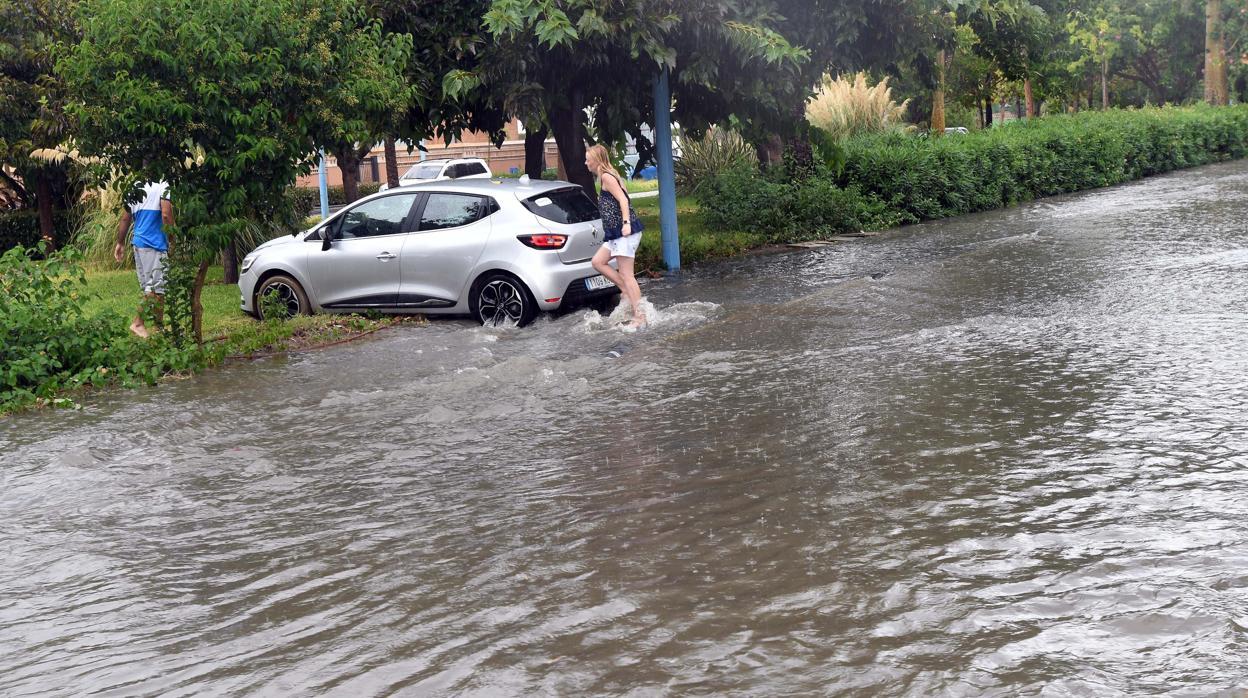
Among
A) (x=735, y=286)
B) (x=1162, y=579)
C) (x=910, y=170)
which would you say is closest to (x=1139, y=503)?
(x=1162, y=579)

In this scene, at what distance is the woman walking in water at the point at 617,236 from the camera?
12031mm

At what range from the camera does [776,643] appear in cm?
440

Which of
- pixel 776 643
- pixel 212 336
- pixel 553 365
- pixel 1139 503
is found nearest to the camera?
pixel 776 643

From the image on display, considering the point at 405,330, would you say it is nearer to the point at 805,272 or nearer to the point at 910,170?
the point at 805,272

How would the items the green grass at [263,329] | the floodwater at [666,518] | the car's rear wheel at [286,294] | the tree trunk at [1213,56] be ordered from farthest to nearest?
A: the tree trunk at [1213,56] → the car's rear wheel at [286,294] → the green grass at [263,329] → the floodwater at [666,518]

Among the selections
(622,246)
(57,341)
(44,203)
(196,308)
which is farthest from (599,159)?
(44,203)

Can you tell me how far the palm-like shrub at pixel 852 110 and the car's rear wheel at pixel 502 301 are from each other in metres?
18.7

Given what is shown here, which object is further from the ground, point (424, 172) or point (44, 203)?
point (424, 172)

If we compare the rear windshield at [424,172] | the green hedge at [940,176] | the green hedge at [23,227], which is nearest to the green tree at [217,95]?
the green hedge at [940,176]

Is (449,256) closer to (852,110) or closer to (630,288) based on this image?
(630,288)

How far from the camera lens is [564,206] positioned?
12.7 metres

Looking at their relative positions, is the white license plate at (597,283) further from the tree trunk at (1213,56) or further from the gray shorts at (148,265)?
the tree trunk at (1213,56)

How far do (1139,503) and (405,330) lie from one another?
27.0 feet

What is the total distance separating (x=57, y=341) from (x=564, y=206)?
4.80 metres
